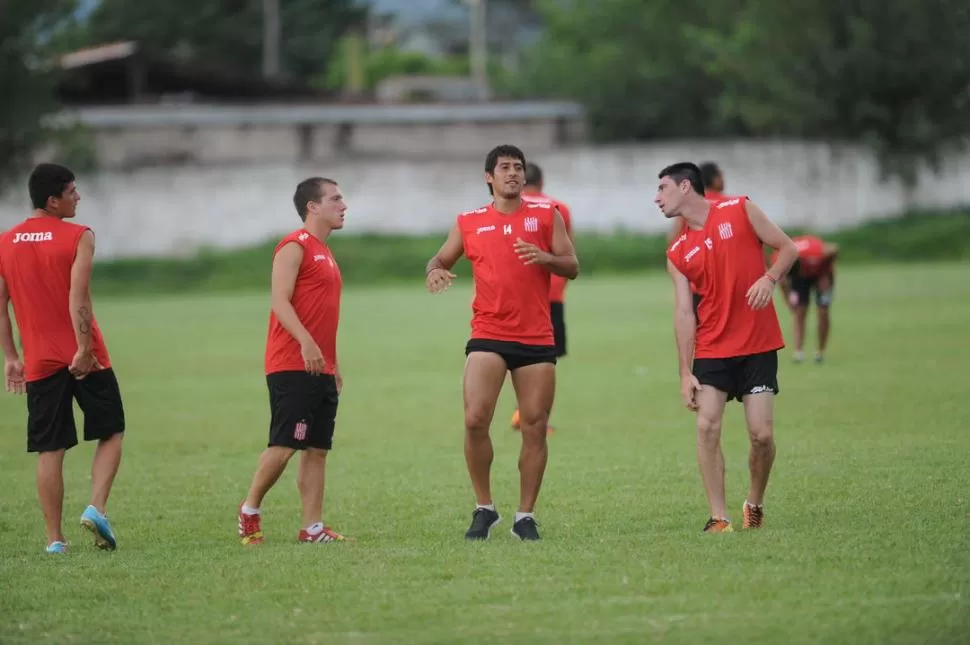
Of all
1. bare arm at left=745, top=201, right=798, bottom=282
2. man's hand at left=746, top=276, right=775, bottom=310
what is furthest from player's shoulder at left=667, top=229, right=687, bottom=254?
man's hand at left=746, top=276, right=775, bottom=310

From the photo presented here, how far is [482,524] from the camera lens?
9344 millimetres

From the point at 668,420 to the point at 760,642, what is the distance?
8.79 metres

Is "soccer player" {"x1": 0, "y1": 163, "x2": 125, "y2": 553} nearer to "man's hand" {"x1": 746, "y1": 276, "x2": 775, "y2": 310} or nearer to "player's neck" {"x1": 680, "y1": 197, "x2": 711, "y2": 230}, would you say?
"player's neck" {"x1": 680, "y1": 197, "x2": 711, "y2": 230}

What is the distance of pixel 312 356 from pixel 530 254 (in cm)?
145

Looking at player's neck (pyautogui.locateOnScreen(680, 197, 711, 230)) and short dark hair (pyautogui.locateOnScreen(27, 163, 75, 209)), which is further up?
short dark hair (pyautogui.locateOnScreen(27, 163, 75, 209))

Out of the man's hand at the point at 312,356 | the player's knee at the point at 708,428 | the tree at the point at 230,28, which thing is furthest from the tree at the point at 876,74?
the man's hand at the point at 312,356

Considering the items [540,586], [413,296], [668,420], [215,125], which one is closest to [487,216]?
[540,586]

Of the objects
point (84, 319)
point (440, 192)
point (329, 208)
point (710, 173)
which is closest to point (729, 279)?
point (329, 208)

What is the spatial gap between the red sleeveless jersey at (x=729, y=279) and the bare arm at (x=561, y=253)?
0.61 meters

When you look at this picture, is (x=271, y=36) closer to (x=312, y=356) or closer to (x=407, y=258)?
(x=407, y=258)

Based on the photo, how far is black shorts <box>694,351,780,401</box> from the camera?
9047 mm

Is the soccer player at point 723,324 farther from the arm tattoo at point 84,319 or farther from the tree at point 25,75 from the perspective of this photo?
the tree at point 25,75

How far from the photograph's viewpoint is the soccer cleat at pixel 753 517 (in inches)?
359

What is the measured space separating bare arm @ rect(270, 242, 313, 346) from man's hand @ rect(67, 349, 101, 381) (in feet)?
3.77
